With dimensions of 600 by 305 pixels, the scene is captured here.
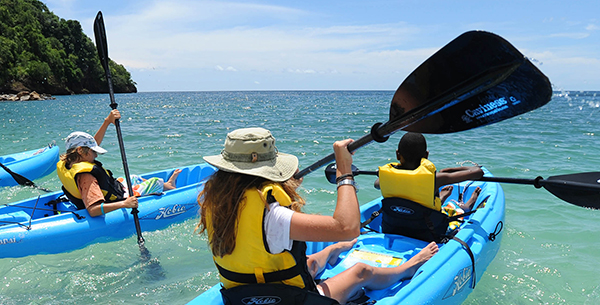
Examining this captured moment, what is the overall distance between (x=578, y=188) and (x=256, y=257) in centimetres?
296

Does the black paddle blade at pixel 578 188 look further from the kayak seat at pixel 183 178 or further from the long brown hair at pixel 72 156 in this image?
the kayak seat at pixel 183 178

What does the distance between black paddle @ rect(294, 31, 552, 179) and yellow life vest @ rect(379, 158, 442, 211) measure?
1299 millimetres

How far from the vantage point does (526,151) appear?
10.4 m

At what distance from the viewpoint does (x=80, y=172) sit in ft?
14.0

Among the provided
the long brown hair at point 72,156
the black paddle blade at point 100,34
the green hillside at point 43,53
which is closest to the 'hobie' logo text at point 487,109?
the long brown hair at point 72,156

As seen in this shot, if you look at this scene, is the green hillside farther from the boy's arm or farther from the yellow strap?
the yellow strap

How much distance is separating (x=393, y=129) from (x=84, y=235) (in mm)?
4050

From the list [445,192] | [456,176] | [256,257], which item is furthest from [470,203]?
[256,257]

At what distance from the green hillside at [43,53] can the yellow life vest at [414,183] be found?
189 feet

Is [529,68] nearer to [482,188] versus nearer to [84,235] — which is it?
[482,188]

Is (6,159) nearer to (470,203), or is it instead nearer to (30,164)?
(30,164)

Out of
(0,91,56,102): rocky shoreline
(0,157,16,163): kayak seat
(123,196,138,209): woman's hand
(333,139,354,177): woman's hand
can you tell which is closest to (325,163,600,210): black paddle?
(333,139,354,177): woman's hand

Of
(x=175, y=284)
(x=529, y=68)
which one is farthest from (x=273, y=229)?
(x=175, y=284)

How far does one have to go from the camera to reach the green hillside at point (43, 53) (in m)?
49.3
